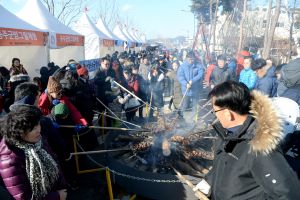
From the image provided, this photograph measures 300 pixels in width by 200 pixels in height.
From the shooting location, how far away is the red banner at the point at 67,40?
36.2 ft

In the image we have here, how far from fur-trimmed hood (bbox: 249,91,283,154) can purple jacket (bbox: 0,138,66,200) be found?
1908 mm

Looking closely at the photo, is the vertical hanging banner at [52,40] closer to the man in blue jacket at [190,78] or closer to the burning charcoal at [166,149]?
the man in blue jacket at [190,78]

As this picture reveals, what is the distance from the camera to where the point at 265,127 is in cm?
194

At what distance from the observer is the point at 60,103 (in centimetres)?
456

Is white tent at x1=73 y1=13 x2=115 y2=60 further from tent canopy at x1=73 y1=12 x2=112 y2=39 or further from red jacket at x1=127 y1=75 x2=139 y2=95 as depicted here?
red jacket at x1=127 y1=75 x2=139 y2=95

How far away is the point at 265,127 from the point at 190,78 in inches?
279

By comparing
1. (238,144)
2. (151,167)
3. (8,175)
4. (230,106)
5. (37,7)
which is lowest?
(151,167)

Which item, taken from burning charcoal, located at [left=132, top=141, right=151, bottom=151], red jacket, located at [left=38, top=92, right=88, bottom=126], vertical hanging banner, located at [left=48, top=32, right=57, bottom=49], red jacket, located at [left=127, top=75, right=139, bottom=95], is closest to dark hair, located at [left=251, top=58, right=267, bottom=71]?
burning charcoal, located at [left=132, top=141, right=151, bottom=151]

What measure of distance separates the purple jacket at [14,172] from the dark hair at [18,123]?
9cm

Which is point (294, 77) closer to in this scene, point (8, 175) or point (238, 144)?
point (238, 144)

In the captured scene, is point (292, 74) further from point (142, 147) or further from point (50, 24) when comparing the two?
point (50, 24)

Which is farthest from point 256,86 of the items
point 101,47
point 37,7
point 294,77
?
point 101,47

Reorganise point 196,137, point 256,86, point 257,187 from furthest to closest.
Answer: point 256,86 < point 196,137 < point 257,187

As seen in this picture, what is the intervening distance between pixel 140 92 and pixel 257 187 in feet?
22.9
